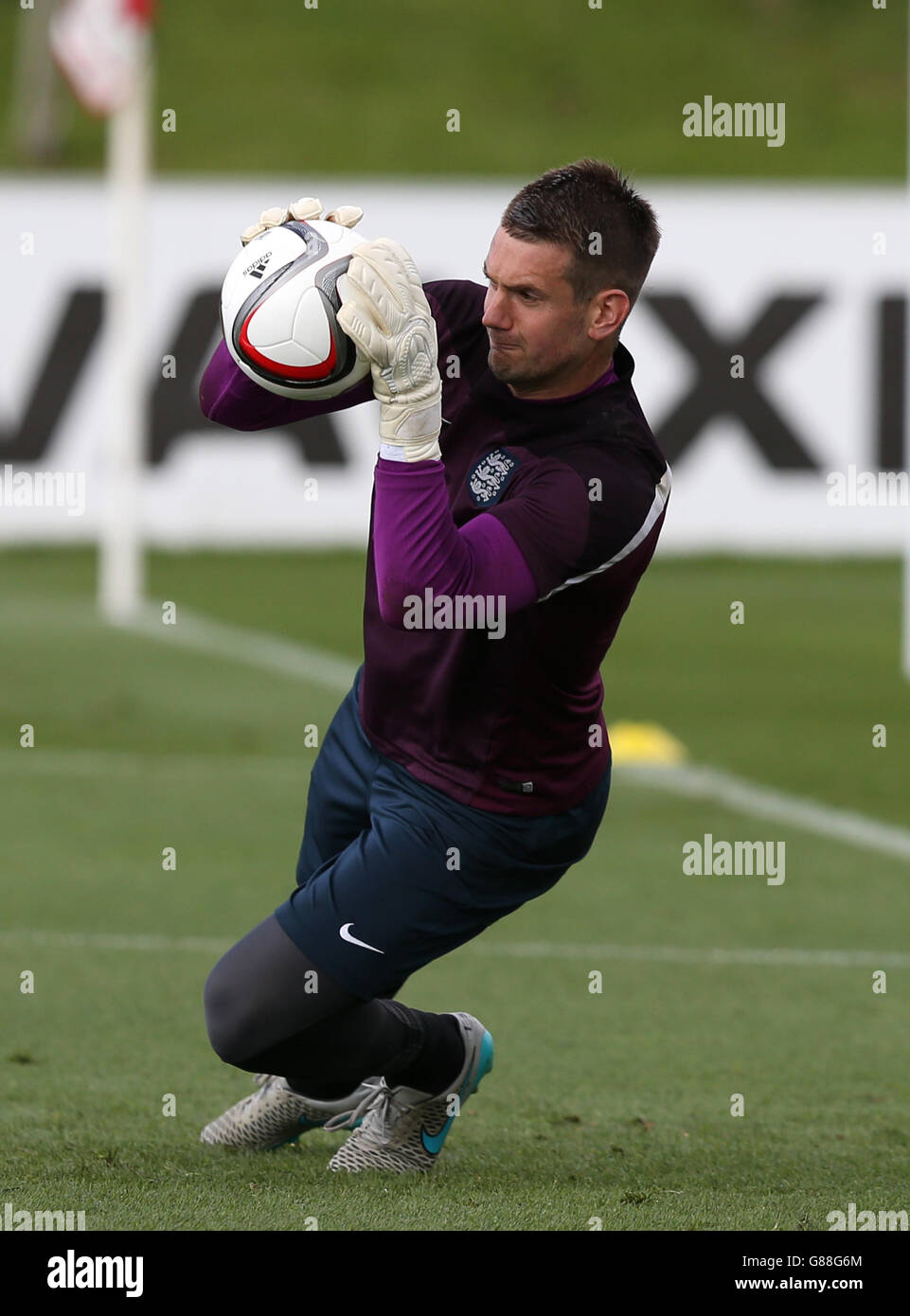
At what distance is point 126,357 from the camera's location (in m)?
15.4

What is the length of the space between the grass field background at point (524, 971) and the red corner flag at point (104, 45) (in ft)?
12.6

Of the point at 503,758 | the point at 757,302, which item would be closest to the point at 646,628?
the point at 757,302

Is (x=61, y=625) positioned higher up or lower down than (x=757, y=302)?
lower down

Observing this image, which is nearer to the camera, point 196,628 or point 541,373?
point 541,373

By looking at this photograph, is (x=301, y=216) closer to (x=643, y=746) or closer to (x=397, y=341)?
(x=397, y=341)

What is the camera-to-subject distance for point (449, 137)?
98.5ft

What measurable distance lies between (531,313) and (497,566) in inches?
20.5

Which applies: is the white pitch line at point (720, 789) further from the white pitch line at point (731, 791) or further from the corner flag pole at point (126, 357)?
the corner flag pole at point (126, 357)

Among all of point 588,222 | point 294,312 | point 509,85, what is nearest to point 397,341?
point 294,312

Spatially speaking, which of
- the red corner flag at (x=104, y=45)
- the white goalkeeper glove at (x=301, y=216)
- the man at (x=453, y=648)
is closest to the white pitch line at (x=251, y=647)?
the red corner flag at (x=104, y=45)

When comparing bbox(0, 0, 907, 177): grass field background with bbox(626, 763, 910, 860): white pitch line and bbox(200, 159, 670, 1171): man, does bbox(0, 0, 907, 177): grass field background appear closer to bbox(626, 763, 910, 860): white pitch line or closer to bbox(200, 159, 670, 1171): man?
bbox(626, 763, 910, 860): white pitch line
